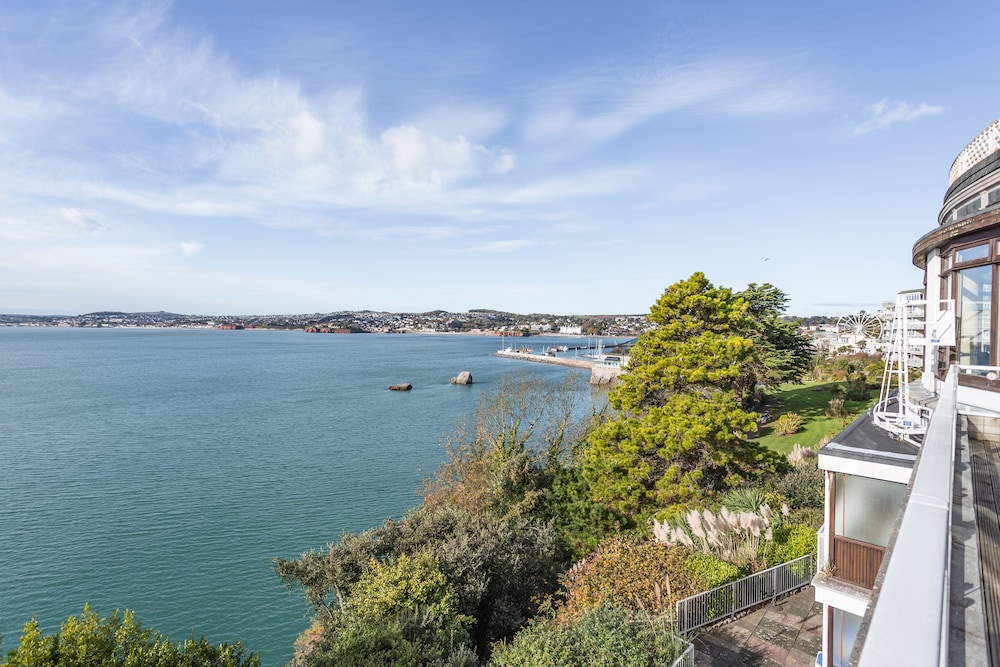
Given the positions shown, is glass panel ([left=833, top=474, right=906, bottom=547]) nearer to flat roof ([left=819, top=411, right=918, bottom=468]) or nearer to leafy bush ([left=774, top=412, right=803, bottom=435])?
flat roof ([left=819, top=411, right=918, bottom=468])

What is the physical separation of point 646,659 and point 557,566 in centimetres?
569

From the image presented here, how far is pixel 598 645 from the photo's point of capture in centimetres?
751

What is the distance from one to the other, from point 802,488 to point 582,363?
7988 centimetres

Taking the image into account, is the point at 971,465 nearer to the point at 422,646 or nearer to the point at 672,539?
the point at 422,646

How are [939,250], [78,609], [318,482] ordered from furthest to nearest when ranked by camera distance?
[318,482] → [78,609] → [939,250]

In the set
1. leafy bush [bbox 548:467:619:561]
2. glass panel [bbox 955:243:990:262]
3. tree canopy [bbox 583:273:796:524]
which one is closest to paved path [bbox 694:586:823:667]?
tree canopy [bbox 583:273:796:524]

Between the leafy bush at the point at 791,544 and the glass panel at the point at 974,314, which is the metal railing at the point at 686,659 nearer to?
the leafy bush at the point at 791,544

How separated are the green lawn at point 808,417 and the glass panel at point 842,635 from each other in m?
14.5

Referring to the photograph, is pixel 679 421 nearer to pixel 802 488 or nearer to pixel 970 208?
pixel 802 488

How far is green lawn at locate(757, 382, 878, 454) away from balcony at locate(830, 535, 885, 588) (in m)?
15.1

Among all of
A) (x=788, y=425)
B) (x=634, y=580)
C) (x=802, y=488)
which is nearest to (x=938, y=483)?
(x=634, y=580)

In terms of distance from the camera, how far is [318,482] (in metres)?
27.2

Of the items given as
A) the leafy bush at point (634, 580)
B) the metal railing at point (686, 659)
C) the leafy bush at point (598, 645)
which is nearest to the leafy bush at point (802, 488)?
the leafy bush at point (634, 580)

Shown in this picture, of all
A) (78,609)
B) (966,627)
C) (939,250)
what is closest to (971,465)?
(966,627)
